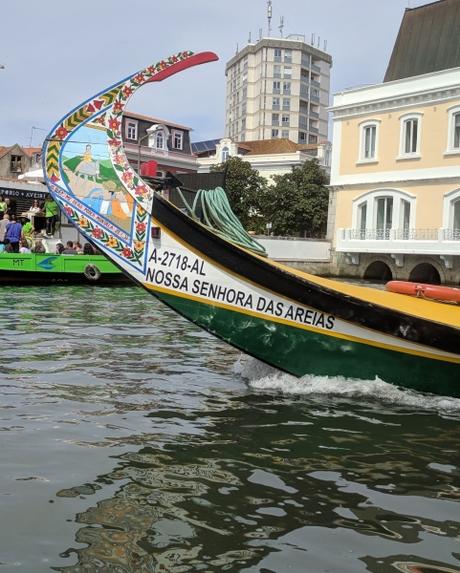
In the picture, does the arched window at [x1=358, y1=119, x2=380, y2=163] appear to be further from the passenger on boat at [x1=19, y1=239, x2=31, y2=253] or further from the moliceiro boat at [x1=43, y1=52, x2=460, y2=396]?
the moliceiro boat at [x1=43, y1=52, x2=460, y2=396]

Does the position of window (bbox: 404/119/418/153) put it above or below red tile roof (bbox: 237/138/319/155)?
below

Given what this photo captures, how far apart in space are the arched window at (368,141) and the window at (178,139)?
24597 mm

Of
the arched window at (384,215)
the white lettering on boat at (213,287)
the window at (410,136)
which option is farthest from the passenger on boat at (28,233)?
the white lettering on boat at (213,287)

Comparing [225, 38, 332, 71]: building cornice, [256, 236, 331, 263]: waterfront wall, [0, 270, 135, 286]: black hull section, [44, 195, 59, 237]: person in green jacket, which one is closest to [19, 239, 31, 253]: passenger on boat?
[0, 270, 135, 286]: black hull section

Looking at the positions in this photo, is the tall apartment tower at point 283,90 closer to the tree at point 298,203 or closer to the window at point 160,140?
the window at point 160,140

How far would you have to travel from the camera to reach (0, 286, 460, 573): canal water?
3.00m

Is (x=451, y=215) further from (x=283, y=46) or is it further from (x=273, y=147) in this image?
(x=283, y=46)

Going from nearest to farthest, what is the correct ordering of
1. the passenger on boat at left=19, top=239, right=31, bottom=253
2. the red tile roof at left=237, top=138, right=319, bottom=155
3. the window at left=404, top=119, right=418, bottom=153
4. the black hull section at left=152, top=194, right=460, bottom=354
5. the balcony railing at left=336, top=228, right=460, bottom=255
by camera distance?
the black hull section at left=152, top=194, right=460, bottom=354, the passenger on boat at left=19, top=239, right=31, bottom=253, the balcony railing at left=336, top=228, right=460, bottom=255, the window at left=404, top=119, right=418, bottom=153, the red tile roof at left=237, top=138, right=319, bottom=155

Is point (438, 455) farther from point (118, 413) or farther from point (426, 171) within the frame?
point (426, 171)

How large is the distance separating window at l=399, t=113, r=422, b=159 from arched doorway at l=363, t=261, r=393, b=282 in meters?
5.00

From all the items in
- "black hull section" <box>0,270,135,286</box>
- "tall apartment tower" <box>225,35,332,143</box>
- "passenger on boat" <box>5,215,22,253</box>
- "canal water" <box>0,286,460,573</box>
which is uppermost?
"tall apartment tower" <box>225,35,332,143</box>

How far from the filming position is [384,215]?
28.9m

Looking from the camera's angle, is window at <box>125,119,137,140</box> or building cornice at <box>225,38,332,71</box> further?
building cornice at <box>225,38,332,71</box>

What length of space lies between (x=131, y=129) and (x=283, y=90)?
4361 cm
